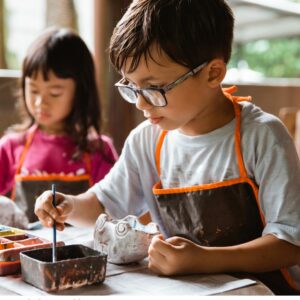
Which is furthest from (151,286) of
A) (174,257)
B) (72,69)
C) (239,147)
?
(72,69)

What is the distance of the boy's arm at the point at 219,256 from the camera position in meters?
1.30

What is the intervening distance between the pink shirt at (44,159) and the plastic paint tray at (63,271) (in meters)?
1.26

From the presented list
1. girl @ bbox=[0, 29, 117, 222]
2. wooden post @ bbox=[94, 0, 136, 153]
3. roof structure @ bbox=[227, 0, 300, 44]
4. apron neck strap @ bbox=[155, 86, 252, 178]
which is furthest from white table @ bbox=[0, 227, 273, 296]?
roof structure @ bbox=[227, 0, 300, 44]

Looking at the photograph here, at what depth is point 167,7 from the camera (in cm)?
154

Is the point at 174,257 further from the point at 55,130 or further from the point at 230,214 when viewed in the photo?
the point at 55,130

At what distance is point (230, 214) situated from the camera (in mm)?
1546

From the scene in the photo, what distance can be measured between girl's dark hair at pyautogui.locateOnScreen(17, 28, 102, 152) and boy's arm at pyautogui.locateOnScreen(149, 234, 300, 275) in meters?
1.28

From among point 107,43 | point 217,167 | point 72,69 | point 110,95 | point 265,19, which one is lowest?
point 217,167

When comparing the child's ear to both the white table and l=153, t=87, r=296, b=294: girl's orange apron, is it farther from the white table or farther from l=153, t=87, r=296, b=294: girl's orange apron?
the white table

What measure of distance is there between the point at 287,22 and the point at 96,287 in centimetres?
411

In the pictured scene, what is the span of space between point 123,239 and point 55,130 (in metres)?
1.27

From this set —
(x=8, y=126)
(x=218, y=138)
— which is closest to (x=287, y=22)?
(x=8, y=126)

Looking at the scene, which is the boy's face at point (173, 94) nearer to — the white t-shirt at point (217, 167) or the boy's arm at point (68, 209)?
the white t-shirt at point (217, 167)

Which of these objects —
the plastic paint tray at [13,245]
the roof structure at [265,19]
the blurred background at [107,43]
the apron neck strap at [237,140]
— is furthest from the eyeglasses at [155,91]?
the roof structure at [265,19]
